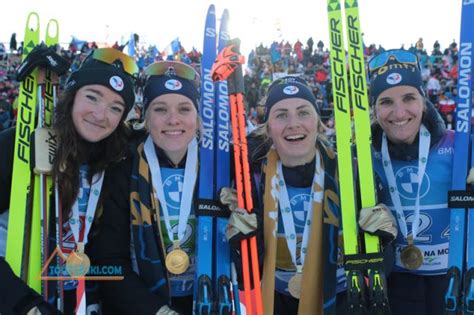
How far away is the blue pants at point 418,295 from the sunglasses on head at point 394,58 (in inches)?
52.6

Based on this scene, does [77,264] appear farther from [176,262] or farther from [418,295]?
[418,295]

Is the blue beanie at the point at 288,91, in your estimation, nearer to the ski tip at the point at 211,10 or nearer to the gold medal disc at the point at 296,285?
the ski tip at the point at 211,10

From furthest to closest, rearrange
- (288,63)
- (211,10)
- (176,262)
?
(288,63), (211,10), (176,262)

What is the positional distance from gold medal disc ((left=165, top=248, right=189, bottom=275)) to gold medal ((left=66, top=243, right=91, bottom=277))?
460mm

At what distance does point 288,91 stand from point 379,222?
956 mm

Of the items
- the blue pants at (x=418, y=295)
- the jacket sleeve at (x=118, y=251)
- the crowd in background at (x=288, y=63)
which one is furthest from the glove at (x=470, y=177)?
the crowd in background at (x=288, y=63)

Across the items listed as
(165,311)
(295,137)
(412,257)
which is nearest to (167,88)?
(295,137)

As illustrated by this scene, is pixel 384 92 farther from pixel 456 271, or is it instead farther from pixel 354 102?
pixel 456 271

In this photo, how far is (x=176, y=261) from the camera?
3.12 meters

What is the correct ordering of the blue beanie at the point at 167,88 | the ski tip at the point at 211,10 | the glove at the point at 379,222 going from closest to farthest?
the glove at the point at 379,222
the blue beanie at the point at 167,88
the ski tip at the point at 211,10

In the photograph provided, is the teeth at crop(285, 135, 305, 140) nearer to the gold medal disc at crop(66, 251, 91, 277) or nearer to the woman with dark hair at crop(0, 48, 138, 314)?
the woman with dark hair at crop(0, 48, 138, 314)

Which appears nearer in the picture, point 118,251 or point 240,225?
point 240,225

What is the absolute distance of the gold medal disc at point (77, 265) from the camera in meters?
3.05

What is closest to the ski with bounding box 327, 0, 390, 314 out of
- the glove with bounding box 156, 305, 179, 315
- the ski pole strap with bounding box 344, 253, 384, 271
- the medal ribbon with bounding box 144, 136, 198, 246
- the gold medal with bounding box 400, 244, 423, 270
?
the ski pole strap with bounding box 344, 253, 384, 271
